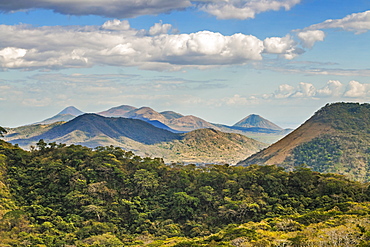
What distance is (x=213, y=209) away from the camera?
8719cm

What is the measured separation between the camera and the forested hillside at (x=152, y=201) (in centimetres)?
6888

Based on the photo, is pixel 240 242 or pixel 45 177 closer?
pixel 240 242

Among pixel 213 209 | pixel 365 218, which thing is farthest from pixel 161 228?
pixel 365 218

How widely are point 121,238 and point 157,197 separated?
16532mm

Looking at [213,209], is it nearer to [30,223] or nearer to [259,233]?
[259,233]

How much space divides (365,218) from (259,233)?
17103 millimetres

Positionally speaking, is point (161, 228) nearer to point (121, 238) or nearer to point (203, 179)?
point (121, 238)

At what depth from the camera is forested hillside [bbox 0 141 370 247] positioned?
226 feet

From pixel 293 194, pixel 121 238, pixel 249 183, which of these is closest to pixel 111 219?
pixel 121 238

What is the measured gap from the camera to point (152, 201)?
8925cm

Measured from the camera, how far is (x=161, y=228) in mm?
79438

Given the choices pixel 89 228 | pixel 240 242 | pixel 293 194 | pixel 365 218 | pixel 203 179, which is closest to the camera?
pixel 240 242

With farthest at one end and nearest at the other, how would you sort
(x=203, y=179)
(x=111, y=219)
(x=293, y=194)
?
(x=203, y=179) < (x=293, y=194) < (x=111, y=219)

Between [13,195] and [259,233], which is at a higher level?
[13,195]
